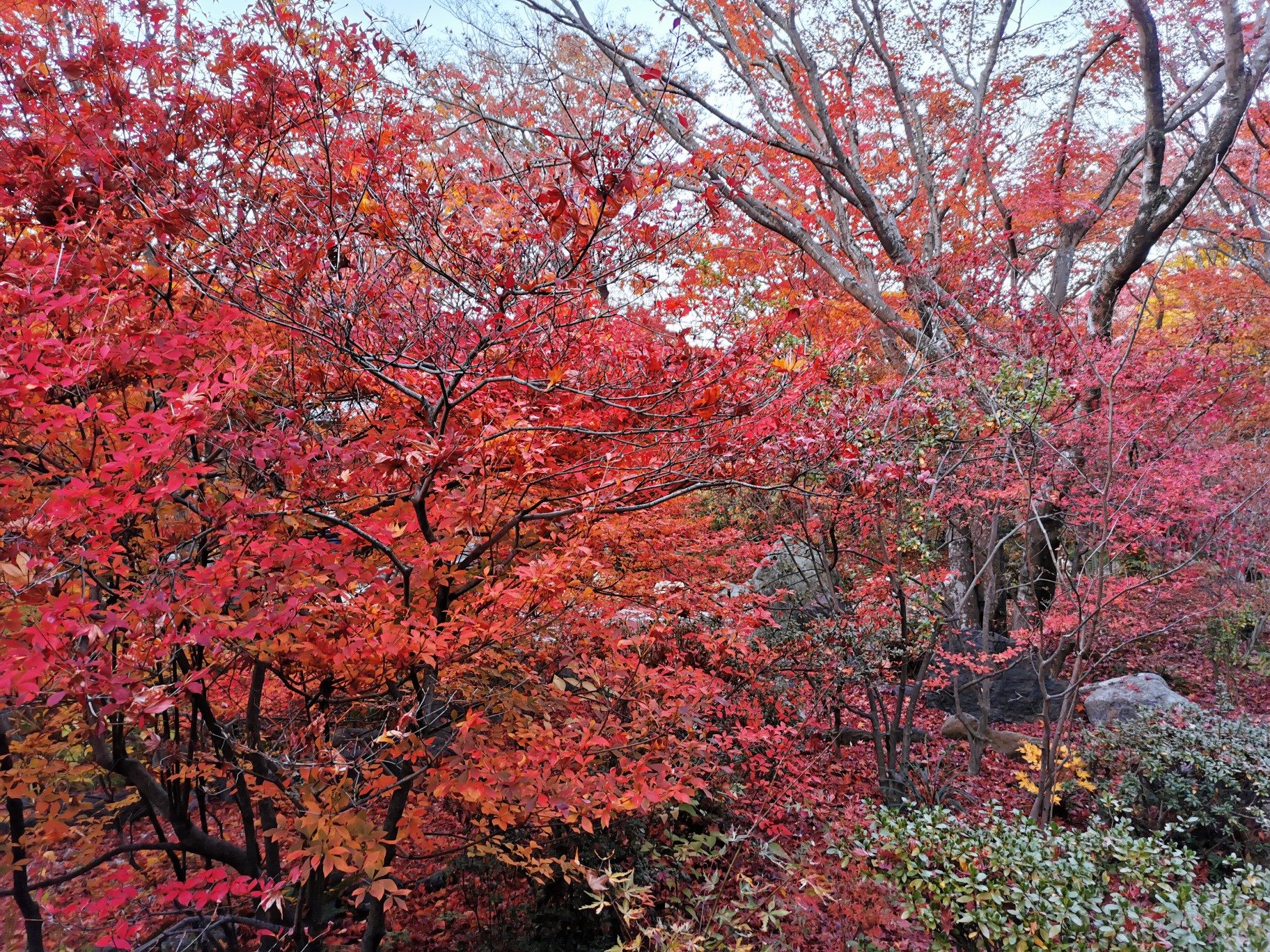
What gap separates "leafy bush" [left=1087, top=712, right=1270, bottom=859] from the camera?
6277 mm

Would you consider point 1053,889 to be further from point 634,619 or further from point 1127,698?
point 1127,698

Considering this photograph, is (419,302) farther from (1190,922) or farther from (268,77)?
(1190,922)

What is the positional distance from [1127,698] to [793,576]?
16.3 feet

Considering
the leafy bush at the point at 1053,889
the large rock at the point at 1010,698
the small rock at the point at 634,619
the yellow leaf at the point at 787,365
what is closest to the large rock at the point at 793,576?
the small rock at the point at 634,619

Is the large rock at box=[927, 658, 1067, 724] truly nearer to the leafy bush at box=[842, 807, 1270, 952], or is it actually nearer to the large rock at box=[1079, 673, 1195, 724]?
the large rock at box=[1079, 673, 1195, 724]

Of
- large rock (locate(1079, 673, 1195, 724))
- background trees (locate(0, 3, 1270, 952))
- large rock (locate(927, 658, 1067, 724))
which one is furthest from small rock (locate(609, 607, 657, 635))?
large rock (locate(1079, 673, 1195, 724))

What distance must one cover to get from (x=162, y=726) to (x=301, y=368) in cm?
386

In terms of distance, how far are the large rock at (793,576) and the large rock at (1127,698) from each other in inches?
173

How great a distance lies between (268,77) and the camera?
3.71m

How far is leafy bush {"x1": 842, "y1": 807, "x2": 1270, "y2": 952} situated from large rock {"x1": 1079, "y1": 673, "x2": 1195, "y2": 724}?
607 centimetres

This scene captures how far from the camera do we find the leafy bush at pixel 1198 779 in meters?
6.28

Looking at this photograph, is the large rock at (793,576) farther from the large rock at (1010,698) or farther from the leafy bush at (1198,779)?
the leafy bush at (1198,779)

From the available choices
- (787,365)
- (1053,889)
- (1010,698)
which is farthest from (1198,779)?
(787,365)

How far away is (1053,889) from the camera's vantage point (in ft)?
10.9
